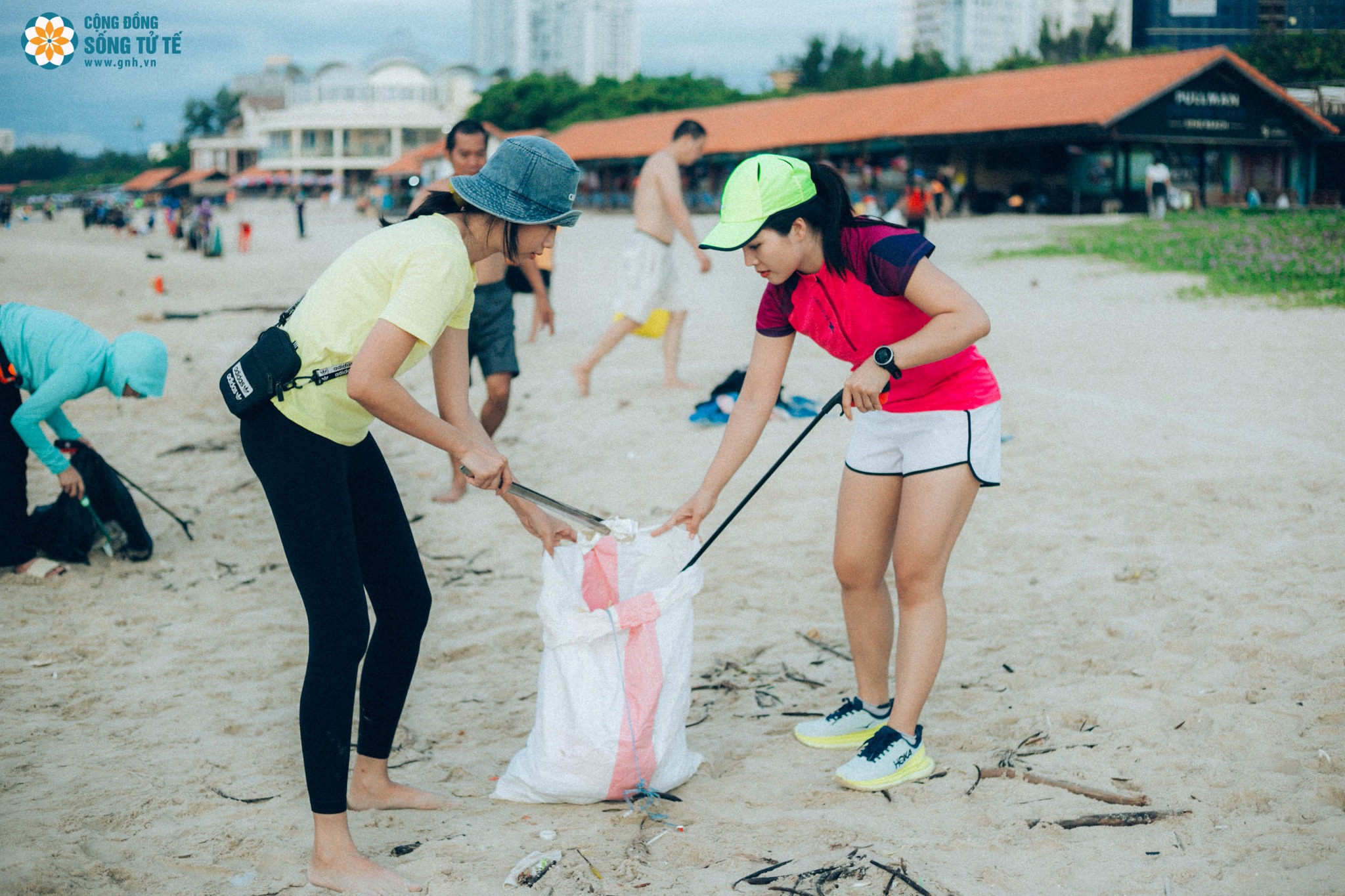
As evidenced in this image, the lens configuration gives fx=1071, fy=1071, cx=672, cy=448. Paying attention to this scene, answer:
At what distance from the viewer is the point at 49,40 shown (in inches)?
247

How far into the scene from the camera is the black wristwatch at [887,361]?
2449 mm

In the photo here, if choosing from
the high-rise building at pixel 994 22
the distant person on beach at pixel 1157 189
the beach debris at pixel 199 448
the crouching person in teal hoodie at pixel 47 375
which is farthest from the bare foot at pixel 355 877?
the high-rise building at pixel 994 22

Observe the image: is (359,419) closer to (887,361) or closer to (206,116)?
(887,361)

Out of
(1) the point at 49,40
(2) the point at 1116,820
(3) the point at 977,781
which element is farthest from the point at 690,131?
(2) the point at 1116,820

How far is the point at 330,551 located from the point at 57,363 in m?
2.61

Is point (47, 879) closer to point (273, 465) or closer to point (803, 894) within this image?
point (273, 465)

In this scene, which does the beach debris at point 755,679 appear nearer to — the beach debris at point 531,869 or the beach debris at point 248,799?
the beach debris at point 531,869

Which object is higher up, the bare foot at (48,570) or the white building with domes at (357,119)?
the white building with domes at (357,119)

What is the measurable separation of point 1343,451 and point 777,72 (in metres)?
80.7

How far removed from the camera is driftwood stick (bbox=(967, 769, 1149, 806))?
2.58 metres

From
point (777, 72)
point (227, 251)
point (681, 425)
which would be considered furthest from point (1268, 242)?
point (777, 72)

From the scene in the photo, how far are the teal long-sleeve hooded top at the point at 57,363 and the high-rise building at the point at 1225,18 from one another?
105 ft

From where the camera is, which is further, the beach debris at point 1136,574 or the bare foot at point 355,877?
the beach debris at point 1136,574

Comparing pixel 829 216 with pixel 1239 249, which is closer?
pixel 829 216
